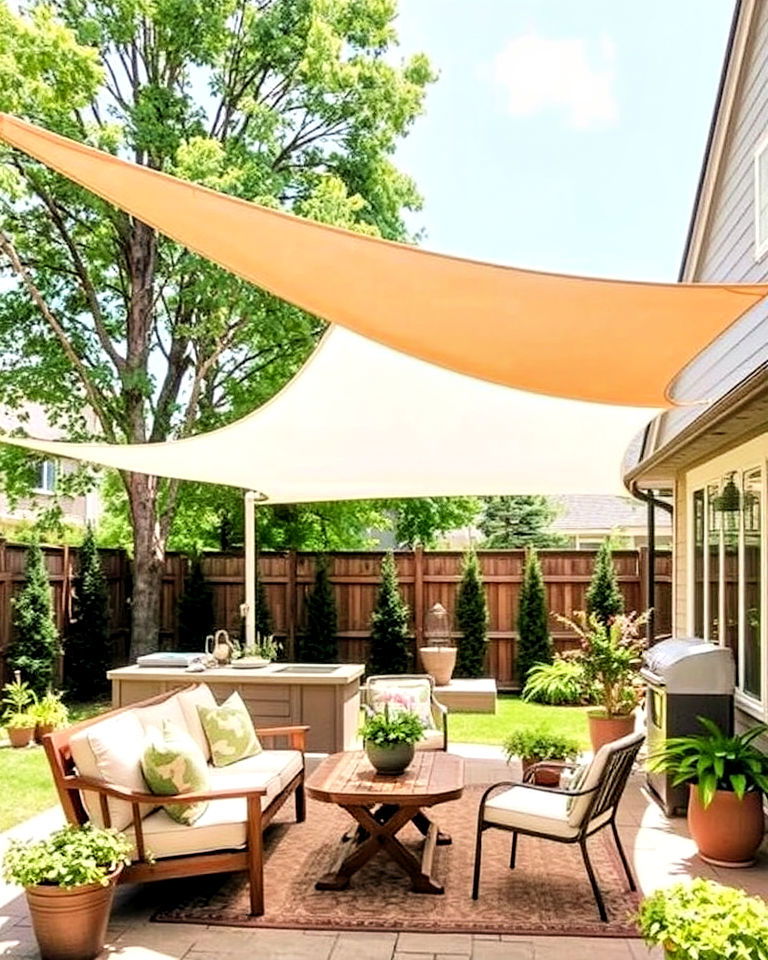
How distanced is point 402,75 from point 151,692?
9.14m

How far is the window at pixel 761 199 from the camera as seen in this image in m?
6.14

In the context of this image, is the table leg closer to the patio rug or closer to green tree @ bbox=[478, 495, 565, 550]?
the patio rug

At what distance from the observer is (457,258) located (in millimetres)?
3242

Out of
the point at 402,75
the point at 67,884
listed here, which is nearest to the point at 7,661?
the point at 67,884

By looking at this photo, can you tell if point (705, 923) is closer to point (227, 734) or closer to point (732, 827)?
point (732, 827)

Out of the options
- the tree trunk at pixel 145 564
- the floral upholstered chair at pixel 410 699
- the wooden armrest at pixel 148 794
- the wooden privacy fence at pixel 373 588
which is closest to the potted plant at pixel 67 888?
the wooden armrest at pixel 148 794

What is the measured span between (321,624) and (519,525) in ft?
33.3

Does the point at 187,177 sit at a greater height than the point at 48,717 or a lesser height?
greater

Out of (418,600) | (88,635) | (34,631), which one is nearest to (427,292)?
(34,631)

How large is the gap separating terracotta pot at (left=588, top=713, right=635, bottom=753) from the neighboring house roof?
14.4 metres

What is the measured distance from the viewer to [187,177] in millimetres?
10836

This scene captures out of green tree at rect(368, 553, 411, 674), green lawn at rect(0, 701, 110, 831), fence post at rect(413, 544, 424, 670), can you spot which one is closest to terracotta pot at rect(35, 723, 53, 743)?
green lawn at rect(0, 701, 110, 831)

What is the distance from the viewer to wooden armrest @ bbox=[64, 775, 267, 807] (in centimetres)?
427

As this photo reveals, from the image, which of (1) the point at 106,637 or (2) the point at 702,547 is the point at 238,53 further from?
(2) the point at 702,547
